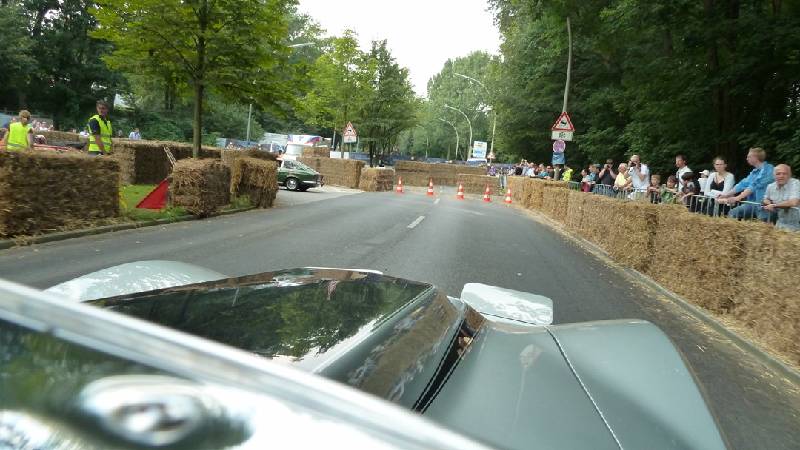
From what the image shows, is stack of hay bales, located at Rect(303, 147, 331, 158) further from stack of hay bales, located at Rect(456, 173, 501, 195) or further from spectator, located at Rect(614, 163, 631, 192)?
spectator, located at Rect(614, 163, 631, 192)

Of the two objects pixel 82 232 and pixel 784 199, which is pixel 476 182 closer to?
pixel 784 199

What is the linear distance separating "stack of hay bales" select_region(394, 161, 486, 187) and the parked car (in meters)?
49.4

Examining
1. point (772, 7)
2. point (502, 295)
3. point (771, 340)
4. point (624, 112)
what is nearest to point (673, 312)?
point (771, 340)

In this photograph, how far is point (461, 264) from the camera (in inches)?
367

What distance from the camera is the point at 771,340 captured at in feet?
19.9

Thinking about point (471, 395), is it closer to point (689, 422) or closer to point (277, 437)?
point (689, 422)

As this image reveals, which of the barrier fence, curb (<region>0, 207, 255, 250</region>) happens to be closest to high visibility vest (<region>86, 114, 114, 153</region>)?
curb (<region>0, 207, 255, 250</region>)

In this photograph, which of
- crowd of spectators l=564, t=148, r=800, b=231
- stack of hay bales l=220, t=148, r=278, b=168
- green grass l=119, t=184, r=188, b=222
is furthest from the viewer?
stack of hay bales l=220, t=148, r=278, b=168

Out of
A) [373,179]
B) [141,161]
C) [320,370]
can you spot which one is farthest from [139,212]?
[373,179]

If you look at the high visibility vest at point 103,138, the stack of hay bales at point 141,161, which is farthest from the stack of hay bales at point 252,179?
the high visibility vest at point 103,138

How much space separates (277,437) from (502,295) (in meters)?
2.66

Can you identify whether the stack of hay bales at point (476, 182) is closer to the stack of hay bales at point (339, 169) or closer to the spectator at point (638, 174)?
the stack of hay bales at point (339, 169)

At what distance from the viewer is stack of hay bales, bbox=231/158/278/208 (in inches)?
656

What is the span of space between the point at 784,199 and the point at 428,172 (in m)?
46.5
